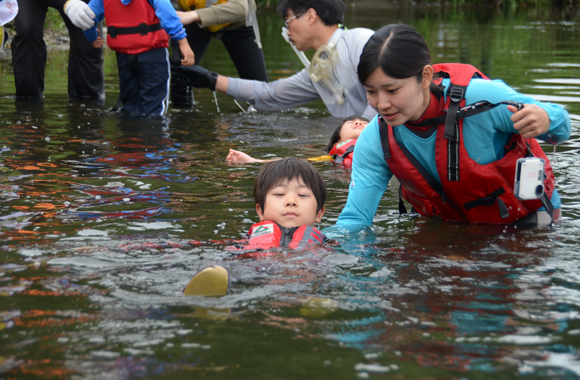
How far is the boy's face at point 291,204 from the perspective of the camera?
406cm

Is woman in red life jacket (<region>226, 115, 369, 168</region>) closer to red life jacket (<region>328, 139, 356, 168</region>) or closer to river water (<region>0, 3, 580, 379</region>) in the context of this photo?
red life jacket (<region>328, 139, 356, 168</region>)

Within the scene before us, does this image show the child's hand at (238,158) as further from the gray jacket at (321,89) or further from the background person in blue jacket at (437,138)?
the background person in blue jacket at (437,138)

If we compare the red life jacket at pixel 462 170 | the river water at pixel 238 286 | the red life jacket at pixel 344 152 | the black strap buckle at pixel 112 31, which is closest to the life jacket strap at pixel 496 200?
the red life jacket at pixel 462 170

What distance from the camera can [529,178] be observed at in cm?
361

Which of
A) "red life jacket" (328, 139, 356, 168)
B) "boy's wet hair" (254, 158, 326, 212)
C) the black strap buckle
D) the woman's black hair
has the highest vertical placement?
the black strap buckle

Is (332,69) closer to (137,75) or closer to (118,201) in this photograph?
(137,75)

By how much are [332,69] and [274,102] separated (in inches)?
41.0

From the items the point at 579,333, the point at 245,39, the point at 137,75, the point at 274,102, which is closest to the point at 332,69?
the point at 274,102

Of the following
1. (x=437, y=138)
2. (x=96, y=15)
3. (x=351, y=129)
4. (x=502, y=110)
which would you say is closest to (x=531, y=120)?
(x=502, y=110)

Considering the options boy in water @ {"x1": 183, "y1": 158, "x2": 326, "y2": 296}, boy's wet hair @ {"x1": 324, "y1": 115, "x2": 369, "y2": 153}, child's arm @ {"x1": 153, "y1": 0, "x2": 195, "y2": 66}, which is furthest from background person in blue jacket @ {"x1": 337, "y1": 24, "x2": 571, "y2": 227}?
child's arm @ {"x1": 153, "y1": 0, "x2": 195, "y2": 66}

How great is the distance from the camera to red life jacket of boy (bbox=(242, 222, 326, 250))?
383cm

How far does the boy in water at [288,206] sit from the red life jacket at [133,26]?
13.3 ft

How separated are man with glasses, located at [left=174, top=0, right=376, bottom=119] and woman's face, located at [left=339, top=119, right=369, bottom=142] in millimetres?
247

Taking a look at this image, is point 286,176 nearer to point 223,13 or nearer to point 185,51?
point 185,51
